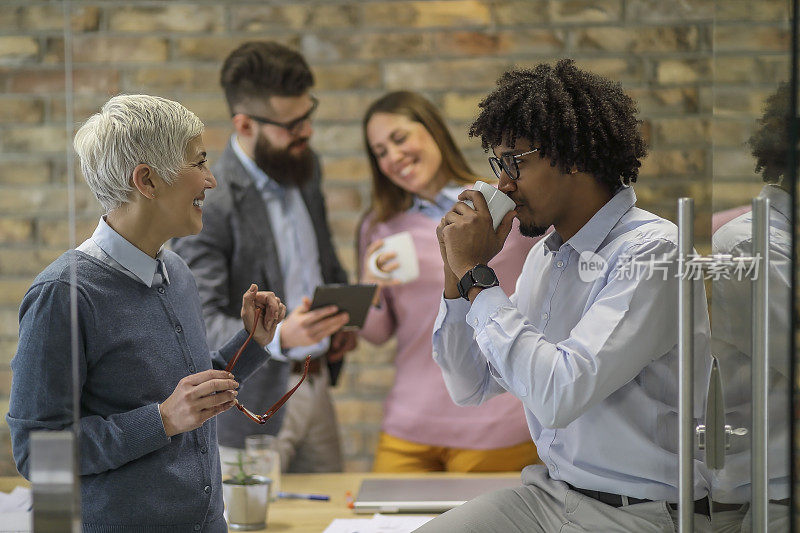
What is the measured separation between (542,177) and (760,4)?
0.43 metres

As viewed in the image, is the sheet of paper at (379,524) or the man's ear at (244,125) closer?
the sheet of paper at (379,524)

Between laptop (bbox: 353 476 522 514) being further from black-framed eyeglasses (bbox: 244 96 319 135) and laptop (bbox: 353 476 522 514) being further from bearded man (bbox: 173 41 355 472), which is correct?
black-framed eyeglasses (bbox: 244 96 319 135)

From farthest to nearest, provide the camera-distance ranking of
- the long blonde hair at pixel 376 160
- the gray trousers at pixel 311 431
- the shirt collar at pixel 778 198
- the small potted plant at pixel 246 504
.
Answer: the gray trousers at pixel 311 431 < the long blonde hair at pixel 376 160 < the small potted plant at pixel 246 504 < the shirt collar at pixel 778 198

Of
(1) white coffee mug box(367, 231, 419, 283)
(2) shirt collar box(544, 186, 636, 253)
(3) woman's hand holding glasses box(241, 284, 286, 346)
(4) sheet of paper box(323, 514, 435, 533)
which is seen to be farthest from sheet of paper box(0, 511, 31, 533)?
(1) white coffee mug box(367, 231, 419, 283)

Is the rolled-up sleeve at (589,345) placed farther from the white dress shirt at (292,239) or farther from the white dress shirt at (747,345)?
the white dress shirt at (292,239)

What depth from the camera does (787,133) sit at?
1293mm

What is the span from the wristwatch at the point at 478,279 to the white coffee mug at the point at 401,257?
3.21ft

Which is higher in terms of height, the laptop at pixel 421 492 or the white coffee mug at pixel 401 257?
the white coffee mug at pixel 401 257

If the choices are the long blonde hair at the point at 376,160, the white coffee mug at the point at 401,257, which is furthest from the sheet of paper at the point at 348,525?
the long blonde hair at the point at 376,160

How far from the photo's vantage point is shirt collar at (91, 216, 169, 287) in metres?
1.52

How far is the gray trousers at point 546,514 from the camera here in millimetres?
1457

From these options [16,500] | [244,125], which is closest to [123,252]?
[16,500]

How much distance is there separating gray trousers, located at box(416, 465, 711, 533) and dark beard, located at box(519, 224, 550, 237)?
1.40 feet

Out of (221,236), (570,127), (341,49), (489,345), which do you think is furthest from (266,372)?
(341,49)
